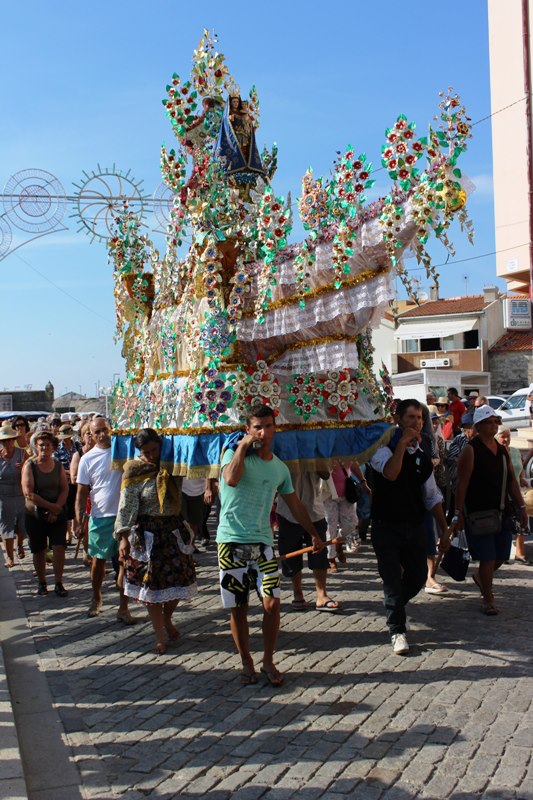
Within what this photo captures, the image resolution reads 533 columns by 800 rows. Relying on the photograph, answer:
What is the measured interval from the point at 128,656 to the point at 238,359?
253 centimetres

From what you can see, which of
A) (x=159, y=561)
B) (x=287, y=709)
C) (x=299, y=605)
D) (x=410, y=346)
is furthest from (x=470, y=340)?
(x=287, y=709)

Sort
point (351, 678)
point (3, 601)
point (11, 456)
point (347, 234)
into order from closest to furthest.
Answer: point (351, 678), point (347, 234), point (3, 601), point (11, 456)

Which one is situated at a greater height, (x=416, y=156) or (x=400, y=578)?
(x=416, y=156)

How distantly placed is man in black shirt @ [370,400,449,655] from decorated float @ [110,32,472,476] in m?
0.61

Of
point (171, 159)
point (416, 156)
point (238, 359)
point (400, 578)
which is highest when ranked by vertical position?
point (171, 159)

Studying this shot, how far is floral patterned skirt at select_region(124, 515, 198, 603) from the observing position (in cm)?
658

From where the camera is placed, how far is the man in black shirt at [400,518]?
6.09 m

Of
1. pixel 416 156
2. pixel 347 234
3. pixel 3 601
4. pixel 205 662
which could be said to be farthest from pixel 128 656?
pixel 416 156

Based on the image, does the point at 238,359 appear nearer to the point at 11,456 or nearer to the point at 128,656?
the point at 128,656

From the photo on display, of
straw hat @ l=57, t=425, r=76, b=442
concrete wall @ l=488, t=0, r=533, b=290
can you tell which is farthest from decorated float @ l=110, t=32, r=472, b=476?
concrete wall @ l=488, t=0, r=533, b=290

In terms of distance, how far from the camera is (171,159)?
804cm

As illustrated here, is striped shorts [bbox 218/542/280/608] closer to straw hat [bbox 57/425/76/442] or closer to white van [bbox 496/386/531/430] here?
straw hat [bbox 57/425/76/442]

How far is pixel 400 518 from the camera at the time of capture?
6137 millimetres

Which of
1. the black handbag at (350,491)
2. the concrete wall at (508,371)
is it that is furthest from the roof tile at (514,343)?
the black handbag at (350,491)
